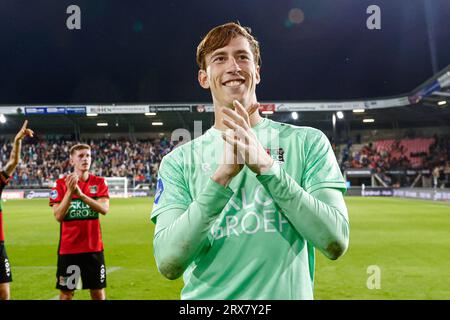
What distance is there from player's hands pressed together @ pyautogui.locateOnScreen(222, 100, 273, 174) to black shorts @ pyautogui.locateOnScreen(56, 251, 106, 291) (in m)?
4.10

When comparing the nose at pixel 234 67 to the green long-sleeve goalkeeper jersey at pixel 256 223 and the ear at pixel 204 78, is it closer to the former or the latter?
the ear at pixel 204 78

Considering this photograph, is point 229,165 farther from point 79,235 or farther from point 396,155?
point 396,155

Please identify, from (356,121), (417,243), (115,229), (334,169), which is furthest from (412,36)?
(334,169)

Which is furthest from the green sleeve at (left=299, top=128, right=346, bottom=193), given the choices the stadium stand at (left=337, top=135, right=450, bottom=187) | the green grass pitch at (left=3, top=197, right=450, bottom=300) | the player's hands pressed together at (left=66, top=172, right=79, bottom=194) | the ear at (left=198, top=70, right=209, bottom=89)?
the stadium stand at (left=337, top=135, right=450, bottom=187)

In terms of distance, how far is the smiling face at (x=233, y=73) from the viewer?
1602mm

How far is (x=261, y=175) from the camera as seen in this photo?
55.9 inches

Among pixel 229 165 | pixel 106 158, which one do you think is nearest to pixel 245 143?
pixel 229 165

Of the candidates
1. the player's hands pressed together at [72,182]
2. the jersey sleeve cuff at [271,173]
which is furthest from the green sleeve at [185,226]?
the player's hands pressed together at [72,182]

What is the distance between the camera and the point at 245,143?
54.5 inches

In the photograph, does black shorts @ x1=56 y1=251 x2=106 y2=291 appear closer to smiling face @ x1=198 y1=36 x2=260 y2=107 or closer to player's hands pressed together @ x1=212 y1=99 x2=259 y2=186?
smiling face @ x1=198 y1=36 x2=260 y2=107

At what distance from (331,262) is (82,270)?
5.07 metres

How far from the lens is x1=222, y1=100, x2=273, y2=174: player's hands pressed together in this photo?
1377mm

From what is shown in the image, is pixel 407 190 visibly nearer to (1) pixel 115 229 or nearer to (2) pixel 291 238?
(1) pixel 115 229

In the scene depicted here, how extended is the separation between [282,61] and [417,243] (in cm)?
3266
